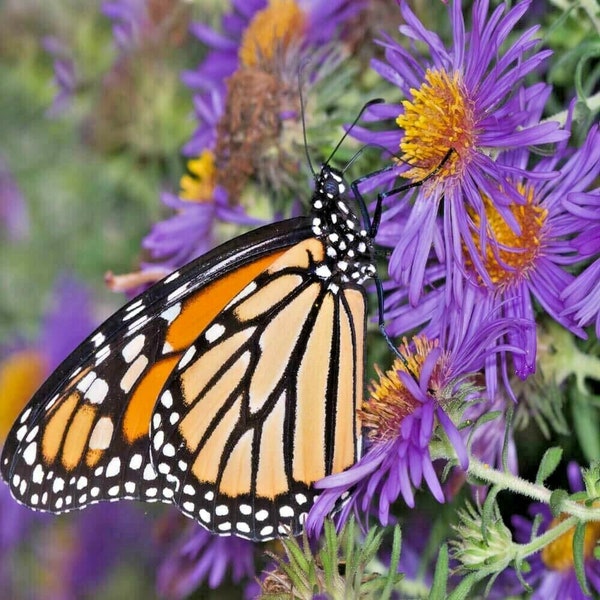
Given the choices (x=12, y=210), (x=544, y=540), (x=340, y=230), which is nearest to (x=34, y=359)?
(x=12, y=210)

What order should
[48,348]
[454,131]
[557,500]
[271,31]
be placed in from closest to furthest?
[557,500], [454,131], [271,31], [48,348]

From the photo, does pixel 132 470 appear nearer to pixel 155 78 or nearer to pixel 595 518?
pixel 595 518

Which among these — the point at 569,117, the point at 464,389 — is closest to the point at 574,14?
the point at 569,117

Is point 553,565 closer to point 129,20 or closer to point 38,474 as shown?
point 38,474

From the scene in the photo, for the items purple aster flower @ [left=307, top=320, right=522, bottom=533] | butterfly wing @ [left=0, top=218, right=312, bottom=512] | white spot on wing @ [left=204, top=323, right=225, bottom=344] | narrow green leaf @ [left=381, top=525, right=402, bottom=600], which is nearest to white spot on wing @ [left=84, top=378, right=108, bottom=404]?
→ butterfly wing @ [left=0, top=218, right=312, bottom=512]

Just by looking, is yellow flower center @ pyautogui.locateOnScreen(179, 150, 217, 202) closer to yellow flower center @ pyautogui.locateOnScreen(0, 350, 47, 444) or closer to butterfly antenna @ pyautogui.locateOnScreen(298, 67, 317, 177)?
butterfly antenna @ pyautogui.locateOnScreen(298, 67, 317, 177)

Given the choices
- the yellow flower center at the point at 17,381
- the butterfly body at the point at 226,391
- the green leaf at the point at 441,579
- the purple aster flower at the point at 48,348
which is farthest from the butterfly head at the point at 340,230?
the yellow flower center at the point at 17,381

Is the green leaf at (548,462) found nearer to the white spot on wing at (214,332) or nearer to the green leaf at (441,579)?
the green leaf at (441,579)
